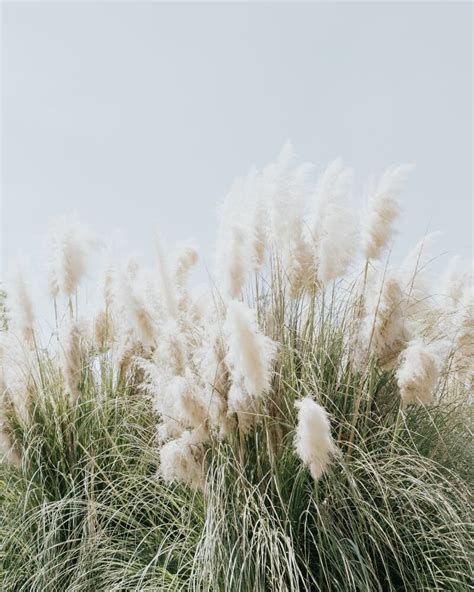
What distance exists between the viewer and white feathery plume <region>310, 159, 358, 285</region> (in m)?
2.64

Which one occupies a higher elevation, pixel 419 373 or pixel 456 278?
pixel 456 278

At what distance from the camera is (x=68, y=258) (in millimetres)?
3207

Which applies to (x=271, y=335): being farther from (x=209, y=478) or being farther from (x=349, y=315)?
(x=209, y=478)

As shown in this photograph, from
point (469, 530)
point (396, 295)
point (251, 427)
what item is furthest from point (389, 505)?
point (396, 295)

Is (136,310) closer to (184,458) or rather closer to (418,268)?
(184,458)

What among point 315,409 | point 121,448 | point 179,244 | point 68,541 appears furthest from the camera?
point 179,244

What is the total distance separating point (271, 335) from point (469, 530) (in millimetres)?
1006

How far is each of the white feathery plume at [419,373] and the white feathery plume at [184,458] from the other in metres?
0.71

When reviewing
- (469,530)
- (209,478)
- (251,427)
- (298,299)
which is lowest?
(469,530)

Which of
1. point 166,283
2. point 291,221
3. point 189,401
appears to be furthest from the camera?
point 166,283

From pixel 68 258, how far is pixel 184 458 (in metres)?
1.32

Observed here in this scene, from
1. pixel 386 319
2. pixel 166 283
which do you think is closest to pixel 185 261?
pixel 166 283

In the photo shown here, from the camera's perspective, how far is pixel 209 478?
2.46 meters

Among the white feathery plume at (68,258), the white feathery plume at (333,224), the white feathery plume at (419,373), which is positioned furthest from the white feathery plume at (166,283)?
the white feathery plume at (419,373)
